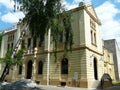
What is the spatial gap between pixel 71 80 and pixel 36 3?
1098 cm

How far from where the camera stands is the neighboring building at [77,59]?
20.1m

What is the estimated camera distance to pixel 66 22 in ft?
50.2

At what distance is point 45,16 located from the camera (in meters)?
14.6

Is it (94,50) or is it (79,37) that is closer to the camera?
(79,37)

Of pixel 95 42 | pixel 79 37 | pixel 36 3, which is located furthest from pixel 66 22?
pixel 95 42

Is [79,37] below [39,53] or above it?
above

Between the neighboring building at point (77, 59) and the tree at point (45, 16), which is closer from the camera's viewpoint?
the tree at point (45, 16)

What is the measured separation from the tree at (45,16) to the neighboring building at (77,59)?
A: 301 centimetres

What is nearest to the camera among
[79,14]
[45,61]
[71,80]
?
[71,80]

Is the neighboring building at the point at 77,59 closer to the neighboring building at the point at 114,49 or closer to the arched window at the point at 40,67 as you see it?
the arched window at the point at 40,67

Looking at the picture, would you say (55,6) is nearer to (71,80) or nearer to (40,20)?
(40,20)

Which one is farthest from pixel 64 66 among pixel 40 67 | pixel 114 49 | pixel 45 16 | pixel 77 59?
pixel 114 49

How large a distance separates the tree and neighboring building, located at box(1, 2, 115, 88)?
3.01m

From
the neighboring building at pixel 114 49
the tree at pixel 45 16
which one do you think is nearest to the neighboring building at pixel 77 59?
the tree at pixel 45 16
